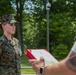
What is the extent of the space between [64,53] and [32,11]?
1265 centimetres

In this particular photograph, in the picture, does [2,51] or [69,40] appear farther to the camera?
[69,40]

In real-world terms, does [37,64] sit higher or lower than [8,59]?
higher

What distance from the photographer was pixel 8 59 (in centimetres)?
475

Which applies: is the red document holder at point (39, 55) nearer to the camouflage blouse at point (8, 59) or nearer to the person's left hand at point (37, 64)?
the person's left hand at point (37, 64)

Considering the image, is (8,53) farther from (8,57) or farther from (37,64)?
(37,64)

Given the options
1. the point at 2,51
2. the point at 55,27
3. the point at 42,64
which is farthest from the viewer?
the point at 55,27

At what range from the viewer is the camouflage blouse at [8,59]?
4750 mm

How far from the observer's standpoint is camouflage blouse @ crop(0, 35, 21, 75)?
187 inches

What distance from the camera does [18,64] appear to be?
4.85 metres

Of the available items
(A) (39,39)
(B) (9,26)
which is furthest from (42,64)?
(A) (39,39)

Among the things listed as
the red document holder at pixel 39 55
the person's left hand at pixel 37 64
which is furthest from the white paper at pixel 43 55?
the person's left hand at pixel 37 64

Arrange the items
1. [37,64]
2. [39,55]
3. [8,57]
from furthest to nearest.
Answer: [8,57] → [39,55] → [37,64]

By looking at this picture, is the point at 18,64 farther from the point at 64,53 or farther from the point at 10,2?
the point at 10,2

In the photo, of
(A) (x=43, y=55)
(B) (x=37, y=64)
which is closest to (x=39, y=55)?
(A) (x=43, y=55)
